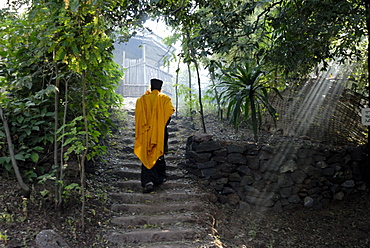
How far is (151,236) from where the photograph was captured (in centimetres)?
369

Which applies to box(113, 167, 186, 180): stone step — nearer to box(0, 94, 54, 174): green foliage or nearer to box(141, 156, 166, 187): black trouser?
box(141, 156, 166, 187): black trouser

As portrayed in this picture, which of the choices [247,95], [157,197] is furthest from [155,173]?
[247,95]

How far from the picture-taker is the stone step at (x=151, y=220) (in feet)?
13.1

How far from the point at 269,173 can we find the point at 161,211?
1.93m

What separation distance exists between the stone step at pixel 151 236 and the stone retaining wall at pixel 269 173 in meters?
1.42

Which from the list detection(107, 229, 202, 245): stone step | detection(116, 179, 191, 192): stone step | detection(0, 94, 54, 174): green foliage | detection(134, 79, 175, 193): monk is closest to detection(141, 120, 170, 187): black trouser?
detection(134, 79, 175, 193): monk

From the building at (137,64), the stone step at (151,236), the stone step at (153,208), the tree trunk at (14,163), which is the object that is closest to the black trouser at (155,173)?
the stone step at (153,208)

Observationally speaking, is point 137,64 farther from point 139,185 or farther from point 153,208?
point 153,208

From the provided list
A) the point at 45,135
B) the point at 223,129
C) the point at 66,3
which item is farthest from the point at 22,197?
the point at 223,129

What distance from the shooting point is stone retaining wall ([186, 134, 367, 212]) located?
203 inches

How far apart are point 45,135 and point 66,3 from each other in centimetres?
159

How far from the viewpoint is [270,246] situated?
4.21 metres

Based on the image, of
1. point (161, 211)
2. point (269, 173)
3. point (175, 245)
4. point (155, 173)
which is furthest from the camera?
point (269, 173)

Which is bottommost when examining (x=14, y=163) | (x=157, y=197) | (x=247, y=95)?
(x=157, y=197)
